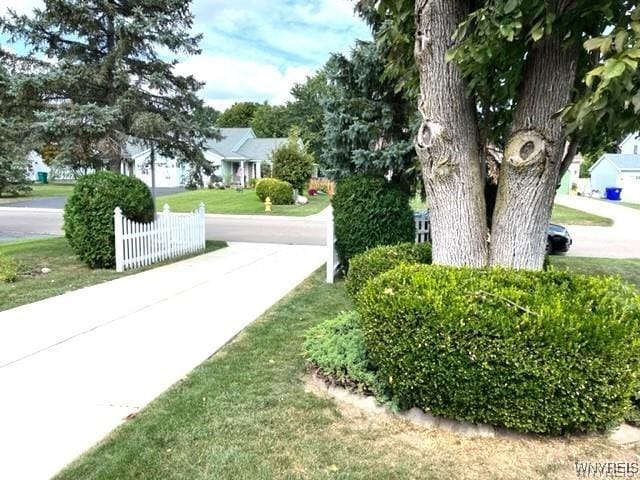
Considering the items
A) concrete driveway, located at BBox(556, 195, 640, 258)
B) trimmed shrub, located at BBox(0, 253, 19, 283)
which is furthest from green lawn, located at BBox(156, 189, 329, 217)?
trimmed shrub, located at BBox(0, 253, 19, 283)

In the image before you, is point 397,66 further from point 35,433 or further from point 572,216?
point 572,216

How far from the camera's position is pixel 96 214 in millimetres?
8336

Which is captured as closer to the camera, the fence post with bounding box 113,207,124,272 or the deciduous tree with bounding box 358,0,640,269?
the deciduous tree with bounding box 358,0,640,269

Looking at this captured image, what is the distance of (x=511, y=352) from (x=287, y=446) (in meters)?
1.42

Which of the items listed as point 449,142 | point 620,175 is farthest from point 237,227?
point 620,175

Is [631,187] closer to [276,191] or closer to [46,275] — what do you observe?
[276,191]

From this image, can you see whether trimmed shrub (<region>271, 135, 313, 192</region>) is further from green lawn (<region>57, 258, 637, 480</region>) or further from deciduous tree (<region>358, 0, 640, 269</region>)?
green lawn (<region>57, 258, 637, 480</region>)

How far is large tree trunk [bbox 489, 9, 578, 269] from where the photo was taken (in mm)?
3428

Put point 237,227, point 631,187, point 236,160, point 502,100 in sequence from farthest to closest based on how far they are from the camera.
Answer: point 236,160 → point 631,187 → point 237,227 → point 502,100

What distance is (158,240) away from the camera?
947cm

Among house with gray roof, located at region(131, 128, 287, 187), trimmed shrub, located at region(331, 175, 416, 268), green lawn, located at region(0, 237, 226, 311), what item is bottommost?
green lawn, located at region(0, 237, 226, 311)

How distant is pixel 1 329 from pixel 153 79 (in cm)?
649

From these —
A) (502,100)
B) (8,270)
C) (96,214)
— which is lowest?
(8,270)

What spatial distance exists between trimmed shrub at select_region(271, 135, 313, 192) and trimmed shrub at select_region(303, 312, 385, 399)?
21668 mm
